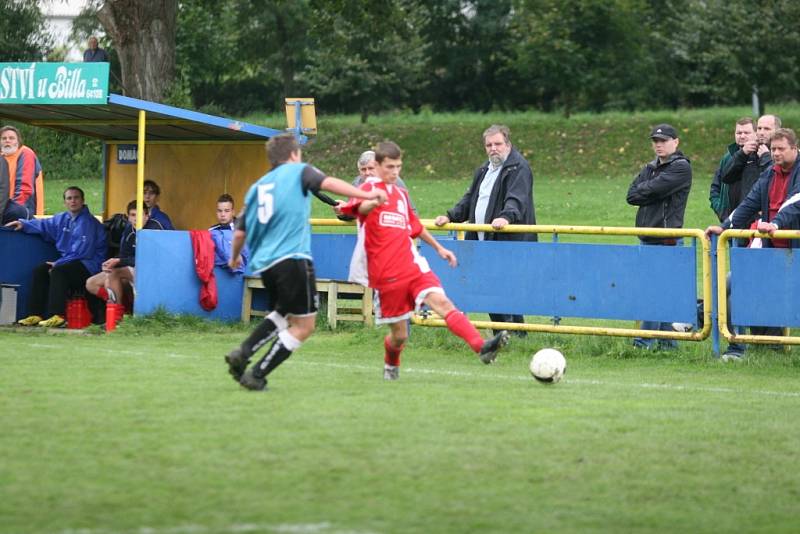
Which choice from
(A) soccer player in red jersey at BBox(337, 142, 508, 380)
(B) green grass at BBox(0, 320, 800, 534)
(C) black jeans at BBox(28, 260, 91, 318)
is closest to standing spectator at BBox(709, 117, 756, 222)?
(B) green grass at BBox(0, 320, 800, 534)

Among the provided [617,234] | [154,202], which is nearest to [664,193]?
[617,234]

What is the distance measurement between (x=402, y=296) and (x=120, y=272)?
18.6ft

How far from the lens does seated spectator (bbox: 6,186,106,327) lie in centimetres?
1481

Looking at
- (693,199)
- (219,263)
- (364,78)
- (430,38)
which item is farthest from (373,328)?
(430,38)

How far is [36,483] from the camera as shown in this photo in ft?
20.4

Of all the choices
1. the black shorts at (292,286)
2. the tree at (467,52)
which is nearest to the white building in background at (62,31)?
the tree at (467,52)

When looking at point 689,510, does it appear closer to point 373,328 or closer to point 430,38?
point 373,328

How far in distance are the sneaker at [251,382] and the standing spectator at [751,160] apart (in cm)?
597

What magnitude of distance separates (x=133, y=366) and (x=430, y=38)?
45.4 m

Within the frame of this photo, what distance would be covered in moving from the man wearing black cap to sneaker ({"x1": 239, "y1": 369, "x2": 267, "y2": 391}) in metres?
4.75

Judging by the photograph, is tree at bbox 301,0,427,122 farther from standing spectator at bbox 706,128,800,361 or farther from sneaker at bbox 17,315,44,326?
standing spectator at bbox 706,128,800,361

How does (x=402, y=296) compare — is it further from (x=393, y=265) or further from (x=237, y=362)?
(x=237, y=362)

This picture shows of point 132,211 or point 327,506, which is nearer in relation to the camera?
point 327,506

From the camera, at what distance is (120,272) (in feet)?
48.3
